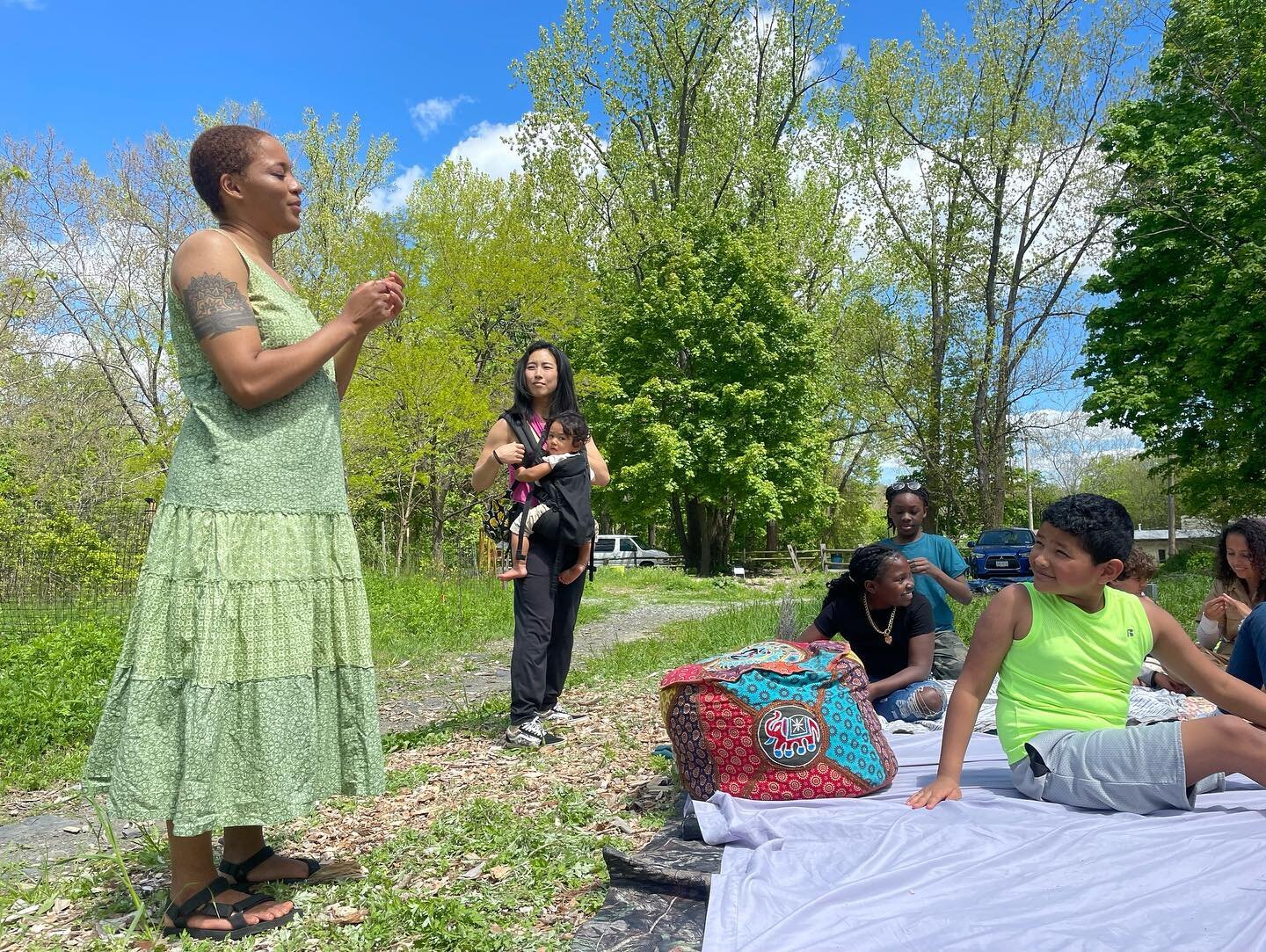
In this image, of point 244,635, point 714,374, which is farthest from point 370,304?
point 714,374

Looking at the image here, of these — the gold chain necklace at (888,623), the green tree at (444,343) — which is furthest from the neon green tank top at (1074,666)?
the green tree at (444,343)

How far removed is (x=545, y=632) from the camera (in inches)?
192

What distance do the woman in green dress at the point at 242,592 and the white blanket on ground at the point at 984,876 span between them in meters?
1.23

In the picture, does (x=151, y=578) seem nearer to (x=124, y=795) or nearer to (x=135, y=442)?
(x=124, y=795)

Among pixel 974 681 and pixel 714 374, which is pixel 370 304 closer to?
pixel 974 681

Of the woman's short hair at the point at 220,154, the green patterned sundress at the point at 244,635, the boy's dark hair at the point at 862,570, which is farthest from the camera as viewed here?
the boy's dark hair at the point at 862,570

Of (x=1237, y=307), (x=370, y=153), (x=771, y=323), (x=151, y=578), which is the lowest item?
(x=151, y=578)

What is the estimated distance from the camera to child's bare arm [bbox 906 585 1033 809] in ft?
10.7

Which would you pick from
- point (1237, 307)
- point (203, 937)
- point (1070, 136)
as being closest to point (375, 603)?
point (203, 937)

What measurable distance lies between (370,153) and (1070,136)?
21.0 m

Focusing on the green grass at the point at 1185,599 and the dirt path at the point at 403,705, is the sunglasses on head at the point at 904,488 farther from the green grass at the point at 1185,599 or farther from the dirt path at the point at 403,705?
the green grass at the point at 1185,599

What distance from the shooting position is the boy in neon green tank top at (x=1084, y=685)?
3127mm

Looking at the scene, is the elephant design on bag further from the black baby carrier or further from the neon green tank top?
the black baby carrier

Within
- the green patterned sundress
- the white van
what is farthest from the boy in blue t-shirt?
the white van
